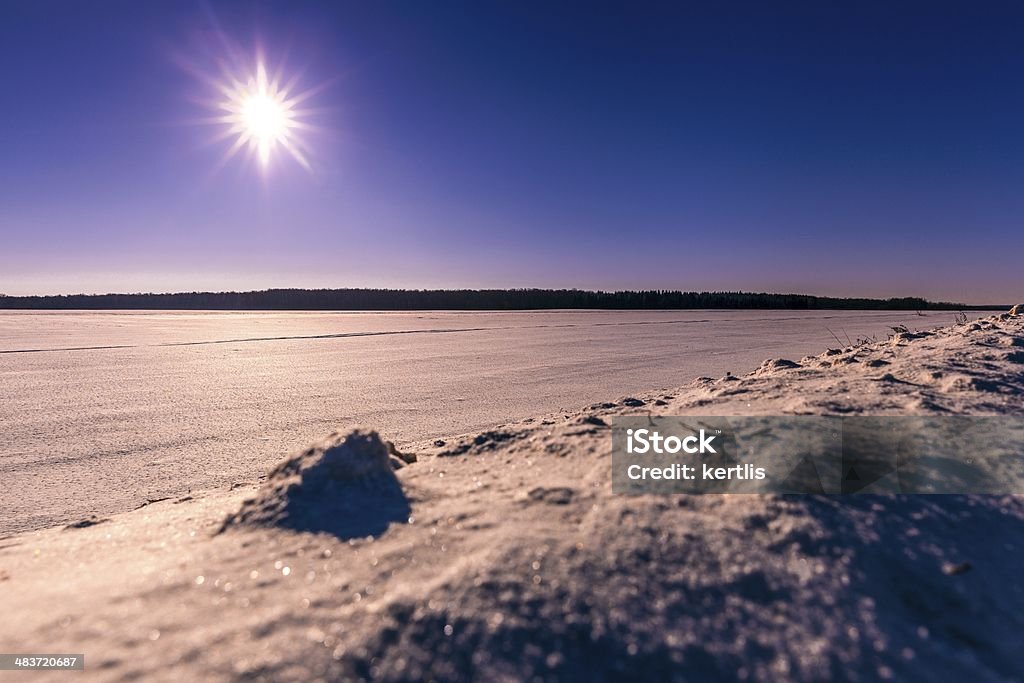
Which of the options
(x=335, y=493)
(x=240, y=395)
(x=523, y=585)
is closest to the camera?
(x=523, y=585)

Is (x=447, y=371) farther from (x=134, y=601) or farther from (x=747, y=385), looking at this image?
(x=134, y=601)

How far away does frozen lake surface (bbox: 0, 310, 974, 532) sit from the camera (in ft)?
8.74

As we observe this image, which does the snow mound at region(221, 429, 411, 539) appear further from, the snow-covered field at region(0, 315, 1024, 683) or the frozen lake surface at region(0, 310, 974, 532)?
Result: the frozen lake surface at region(0, 310, 974, 532)

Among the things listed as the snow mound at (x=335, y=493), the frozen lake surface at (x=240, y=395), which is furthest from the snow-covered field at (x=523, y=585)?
the frozen lake surface at (x=240, y=395)

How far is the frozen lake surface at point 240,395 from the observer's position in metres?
2.66

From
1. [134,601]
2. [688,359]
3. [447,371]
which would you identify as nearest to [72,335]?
[447,371]

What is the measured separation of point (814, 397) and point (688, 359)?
4.86 m

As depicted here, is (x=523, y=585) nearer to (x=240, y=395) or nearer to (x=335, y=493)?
(x=335, y=493)

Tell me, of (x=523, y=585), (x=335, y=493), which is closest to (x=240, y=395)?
(x=335, y=493)

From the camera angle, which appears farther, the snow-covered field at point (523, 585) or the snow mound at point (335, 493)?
the snow mound at point (335, 493)

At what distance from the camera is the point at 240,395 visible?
4719mm

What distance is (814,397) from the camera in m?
2.28

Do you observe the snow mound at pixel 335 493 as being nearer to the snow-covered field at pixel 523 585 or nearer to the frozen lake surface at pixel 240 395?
the snow-covered field at pixel 523 585

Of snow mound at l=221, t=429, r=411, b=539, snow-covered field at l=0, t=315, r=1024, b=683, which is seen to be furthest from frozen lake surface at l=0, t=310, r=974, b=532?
snow mound at l=221, t=429, r=411, b=539
